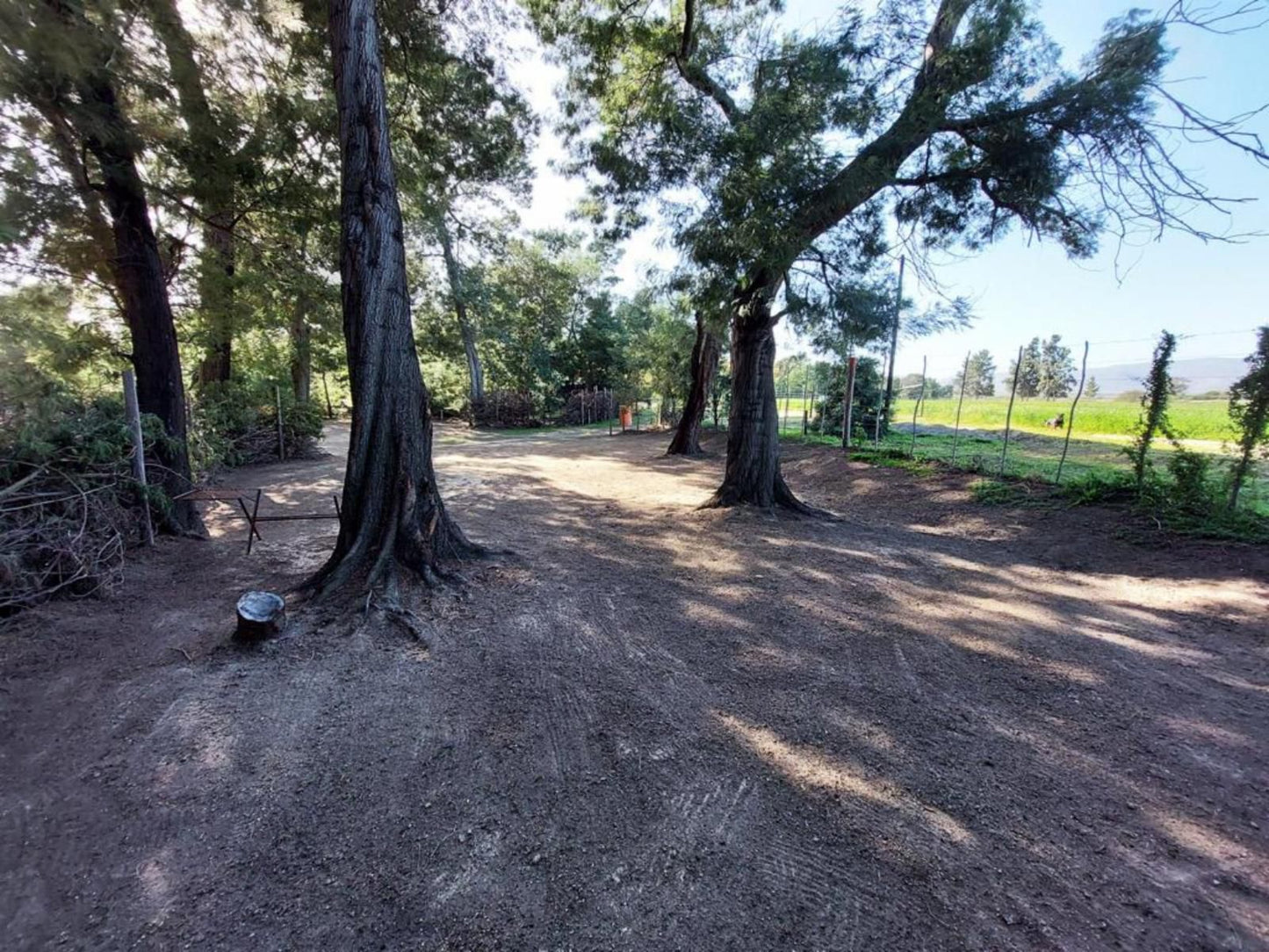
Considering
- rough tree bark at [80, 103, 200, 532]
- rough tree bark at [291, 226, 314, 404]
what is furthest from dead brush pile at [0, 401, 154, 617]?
rough tree bark at [291, 226, 314, 404]

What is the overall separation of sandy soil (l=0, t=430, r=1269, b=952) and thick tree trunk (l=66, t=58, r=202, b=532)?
1.50 metres

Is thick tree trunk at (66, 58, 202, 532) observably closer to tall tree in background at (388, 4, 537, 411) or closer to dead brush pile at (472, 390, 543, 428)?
tall tree in background at (388, 4, 537, 411)

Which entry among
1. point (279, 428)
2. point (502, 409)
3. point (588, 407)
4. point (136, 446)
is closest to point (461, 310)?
point (502, 409)

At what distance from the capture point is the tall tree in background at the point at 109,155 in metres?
3.88

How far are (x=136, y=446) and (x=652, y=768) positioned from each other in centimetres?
577

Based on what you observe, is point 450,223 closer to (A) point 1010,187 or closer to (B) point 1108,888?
(A) point 1010,187

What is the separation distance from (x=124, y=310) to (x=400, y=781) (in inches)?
244

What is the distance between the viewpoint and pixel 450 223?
60.4 ft

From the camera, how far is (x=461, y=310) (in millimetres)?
19891

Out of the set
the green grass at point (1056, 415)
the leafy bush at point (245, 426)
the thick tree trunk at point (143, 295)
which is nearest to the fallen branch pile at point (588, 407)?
the leafy bush at point (245, 426)

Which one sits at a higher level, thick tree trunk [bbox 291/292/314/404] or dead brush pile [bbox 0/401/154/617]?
thick tree trunk [bbox 291/292/314/404]

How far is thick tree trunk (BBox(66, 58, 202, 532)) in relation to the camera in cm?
479

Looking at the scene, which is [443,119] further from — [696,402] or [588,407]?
[588,407]

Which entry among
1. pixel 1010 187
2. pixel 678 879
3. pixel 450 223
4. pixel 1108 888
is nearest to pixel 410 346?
pixel 678 879
